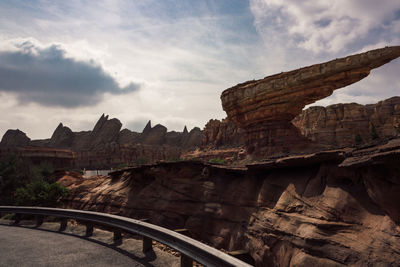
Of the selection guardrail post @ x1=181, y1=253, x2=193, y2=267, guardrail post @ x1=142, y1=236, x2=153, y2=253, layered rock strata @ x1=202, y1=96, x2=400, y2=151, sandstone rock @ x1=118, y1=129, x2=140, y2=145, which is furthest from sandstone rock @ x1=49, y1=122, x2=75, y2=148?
guardrail post @ x1=181, y1=253, x2=193, y2=267

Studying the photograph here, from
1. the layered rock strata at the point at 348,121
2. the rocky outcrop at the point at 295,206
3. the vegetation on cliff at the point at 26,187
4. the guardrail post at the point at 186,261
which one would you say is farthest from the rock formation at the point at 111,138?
the guardrail post at the point at 186,261

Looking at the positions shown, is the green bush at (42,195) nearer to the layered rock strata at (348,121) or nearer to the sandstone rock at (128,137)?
the layered rock strata at (348,121)

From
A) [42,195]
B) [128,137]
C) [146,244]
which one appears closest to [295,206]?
[146,244]

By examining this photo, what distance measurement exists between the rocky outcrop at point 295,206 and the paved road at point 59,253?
3.00m

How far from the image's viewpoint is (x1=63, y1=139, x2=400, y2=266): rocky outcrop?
4.90 metres

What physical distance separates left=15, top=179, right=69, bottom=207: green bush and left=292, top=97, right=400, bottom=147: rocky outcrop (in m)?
63.7

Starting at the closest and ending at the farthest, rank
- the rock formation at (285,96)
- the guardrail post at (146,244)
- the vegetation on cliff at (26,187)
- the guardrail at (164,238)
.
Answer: the guardrail at (164,238) < the guardrail post at (146,244) < the vegetation on cliff at (26,187) < the rock formation at (285,96)

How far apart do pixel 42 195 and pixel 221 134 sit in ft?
262

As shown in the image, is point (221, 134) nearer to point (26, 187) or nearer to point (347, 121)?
point (347, 121)

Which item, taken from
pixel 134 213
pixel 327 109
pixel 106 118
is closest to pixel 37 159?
pixel 134 213

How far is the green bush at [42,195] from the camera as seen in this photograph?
17.5 meters

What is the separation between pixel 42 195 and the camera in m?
17.5

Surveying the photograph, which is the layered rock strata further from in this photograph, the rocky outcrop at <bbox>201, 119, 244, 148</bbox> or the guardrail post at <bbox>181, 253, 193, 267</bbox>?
the guardrail post at <bbox>181, 253, 193, 267</bbox>

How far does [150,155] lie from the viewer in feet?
360
